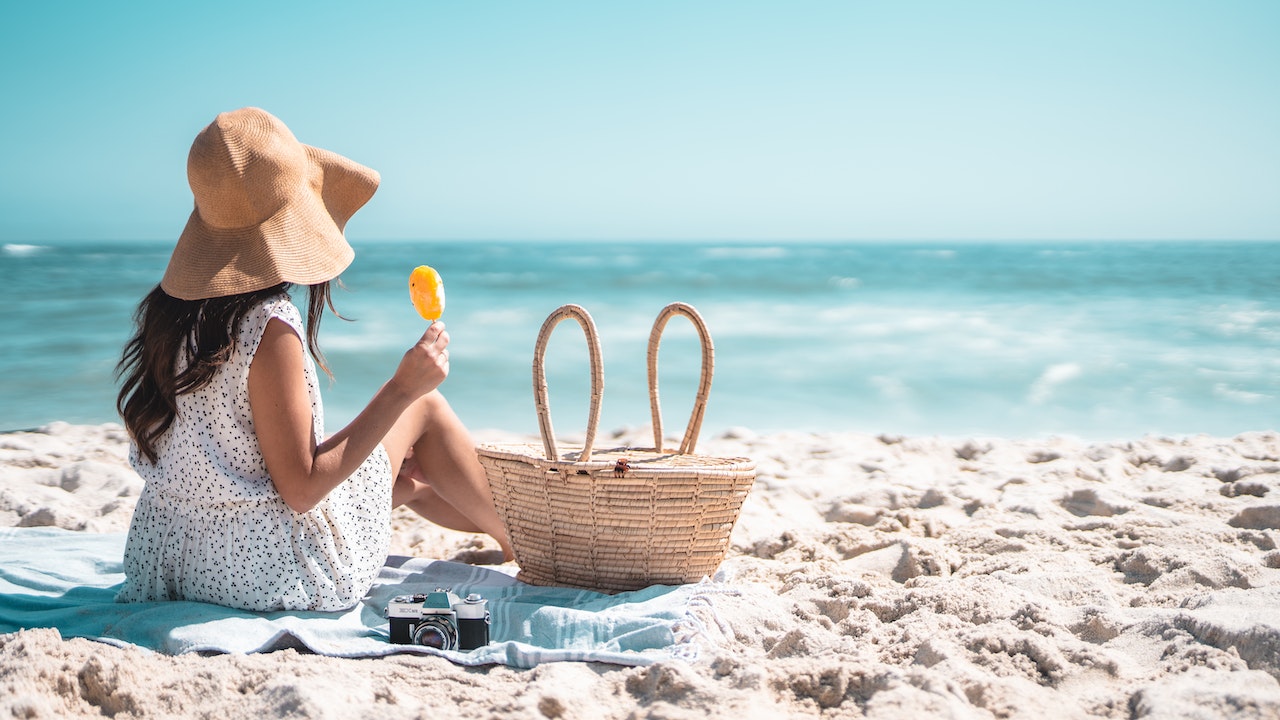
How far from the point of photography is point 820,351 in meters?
10.2

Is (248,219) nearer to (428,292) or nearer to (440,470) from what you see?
(428,292)

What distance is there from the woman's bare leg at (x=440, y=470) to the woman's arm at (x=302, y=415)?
0.46 meters

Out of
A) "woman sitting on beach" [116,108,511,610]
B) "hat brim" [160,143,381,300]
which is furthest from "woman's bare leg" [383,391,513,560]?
"hat brim" [160,143,381,300]

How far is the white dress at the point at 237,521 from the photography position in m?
2.18

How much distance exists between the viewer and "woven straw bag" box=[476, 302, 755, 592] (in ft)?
8.23

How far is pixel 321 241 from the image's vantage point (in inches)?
86.7

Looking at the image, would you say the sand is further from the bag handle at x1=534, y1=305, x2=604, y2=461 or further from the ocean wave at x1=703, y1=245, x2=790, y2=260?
the ocean wave at x1=703, y1=245, x2=790, y2=260

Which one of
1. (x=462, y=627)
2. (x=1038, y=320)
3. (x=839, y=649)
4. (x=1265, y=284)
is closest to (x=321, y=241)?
(x=462, y=627)

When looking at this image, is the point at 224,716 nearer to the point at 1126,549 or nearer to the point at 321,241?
the point at 321,241

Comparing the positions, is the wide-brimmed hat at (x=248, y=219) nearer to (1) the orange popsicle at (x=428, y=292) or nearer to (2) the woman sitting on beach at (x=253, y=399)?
(2) the woman sitting on beach at (x=253, y=399)

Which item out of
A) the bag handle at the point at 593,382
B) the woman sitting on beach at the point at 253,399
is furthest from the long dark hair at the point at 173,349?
the bag handle at the point at 593,382

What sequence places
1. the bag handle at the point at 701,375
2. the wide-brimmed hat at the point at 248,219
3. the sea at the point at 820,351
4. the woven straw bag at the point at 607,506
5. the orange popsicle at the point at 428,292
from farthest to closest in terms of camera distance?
the sea at the point at 820,351
the bag handle at the point at 701,375
the woven straw bag at the point at 607,506
the orange popsicle at the point at 428,292
the wide-brimmed hat at the point at 248,219

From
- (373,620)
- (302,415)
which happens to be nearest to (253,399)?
(302,415)

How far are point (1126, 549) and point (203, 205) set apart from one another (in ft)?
9.09
